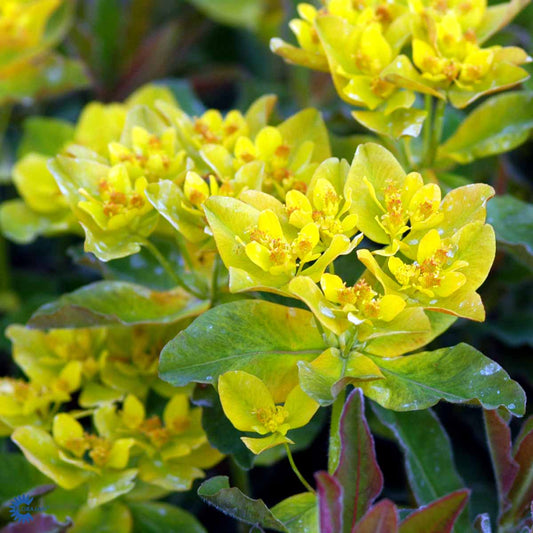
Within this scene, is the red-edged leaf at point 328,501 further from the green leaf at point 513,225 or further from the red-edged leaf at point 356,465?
the green leaf at point 513,225

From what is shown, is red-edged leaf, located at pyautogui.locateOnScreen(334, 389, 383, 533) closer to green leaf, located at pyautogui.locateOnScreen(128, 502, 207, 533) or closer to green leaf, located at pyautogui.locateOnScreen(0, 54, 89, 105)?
green leaf, located at pyautogui.locateOnScreen(128, 502, 207, 533)

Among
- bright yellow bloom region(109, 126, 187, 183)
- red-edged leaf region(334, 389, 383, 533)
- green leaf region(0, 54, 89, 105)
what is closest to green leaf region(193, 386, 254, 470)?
red-edged leaf region(334, 389, 383, 533)

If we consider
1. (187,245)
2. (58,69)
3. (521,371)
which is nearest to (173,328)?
(187,245)

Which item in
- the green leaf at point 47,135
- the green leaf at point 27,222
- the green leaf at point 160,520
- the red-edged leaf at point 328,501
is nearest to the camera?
the red-edged leaf at point 328,501

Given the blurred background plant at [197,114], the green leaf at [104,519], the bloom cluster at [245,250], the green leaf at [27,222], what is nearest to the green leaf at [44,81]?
the blurred background plant at [197,114]

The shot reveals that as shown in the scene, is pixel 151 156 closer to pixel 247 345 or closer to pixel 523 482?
pixel 247 345

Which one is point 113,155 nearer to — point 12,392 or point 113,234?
point 113,234
